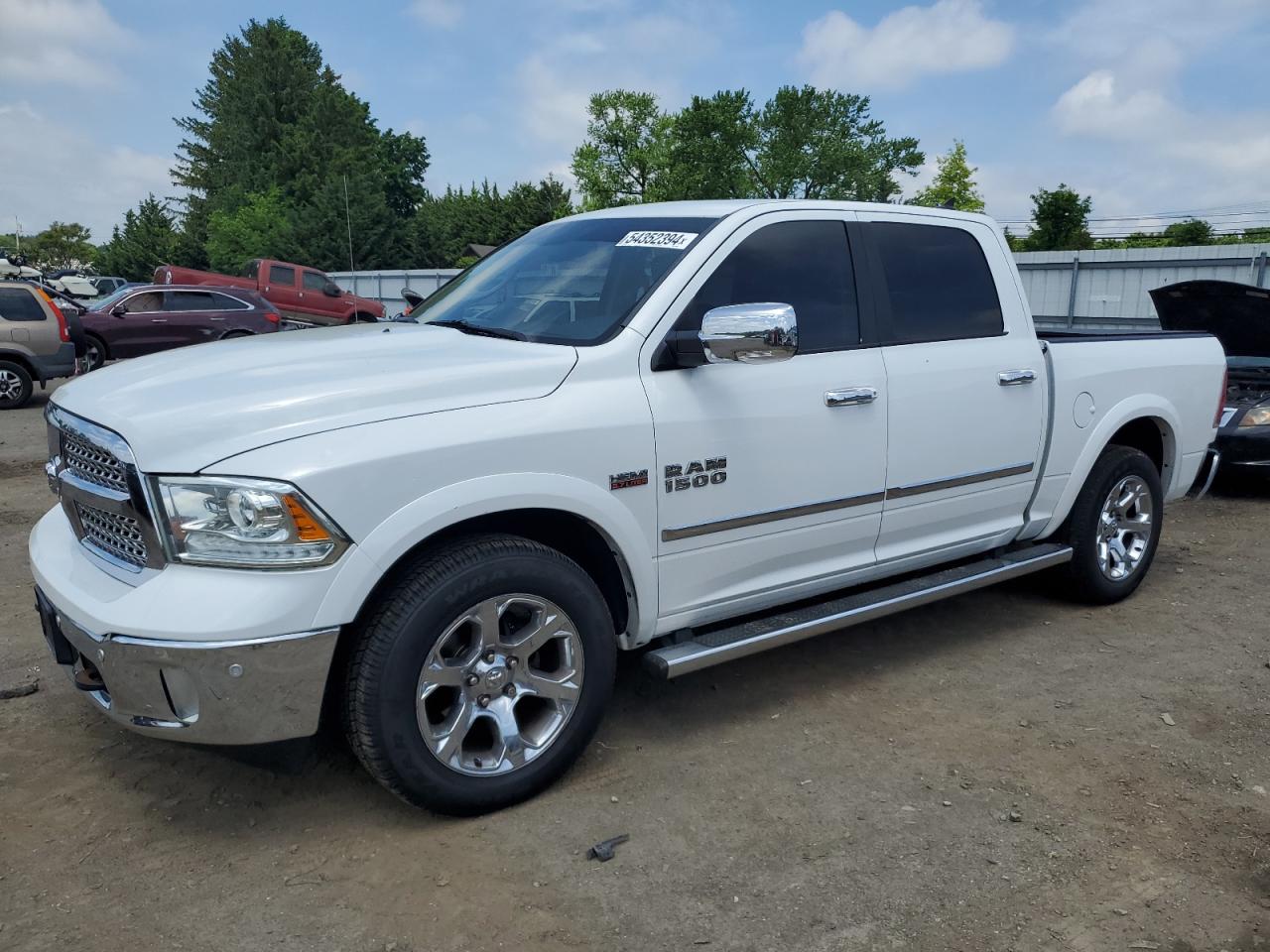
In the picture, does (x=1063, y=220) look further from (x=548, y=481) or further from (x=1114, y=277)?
(x=548, y=481)

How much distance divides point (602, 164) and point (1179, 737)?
64.9 metres

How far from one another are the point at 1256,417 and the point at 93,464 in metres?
7.97

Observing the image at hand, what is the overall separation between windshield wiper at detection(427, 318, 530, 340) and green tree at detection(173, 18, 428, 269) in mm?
45233

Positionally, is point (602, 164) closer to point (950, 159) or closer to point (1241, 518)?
point (950, 159)

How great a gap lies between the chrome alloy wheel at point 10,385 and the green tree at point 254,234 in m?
37.6

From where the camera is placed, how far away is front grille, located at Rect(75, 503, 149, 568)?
291 centimetres

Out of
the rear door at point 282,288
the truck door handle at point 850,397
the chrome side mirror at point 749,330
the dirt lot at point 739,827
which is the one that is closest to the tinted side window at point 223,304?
the rear door at point 282,288

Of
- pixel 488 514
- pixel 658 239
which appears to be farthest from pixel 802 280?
pixel 488 514

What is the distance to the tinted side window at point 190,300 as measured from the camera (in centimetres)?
1741

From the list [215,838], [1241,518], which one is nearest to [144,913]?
→ [215,838]

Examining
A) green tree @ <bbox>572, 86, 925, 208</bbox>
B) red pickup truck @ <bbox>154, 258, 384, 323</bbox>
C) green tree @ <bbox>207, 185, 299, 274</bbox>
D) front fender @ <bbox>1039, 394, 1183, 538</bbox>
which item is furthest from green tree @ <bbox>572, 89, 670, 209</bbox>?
front fender @ <bbox>1039, 394, 1183, 538</bbox>

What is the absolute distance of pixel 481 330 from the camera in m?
3.78

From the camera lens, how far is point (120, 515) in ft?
9.63

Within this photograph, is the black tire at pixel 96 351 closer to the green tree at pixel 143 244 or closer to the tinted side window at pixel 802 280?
the tinted side window at pixel 802 280
